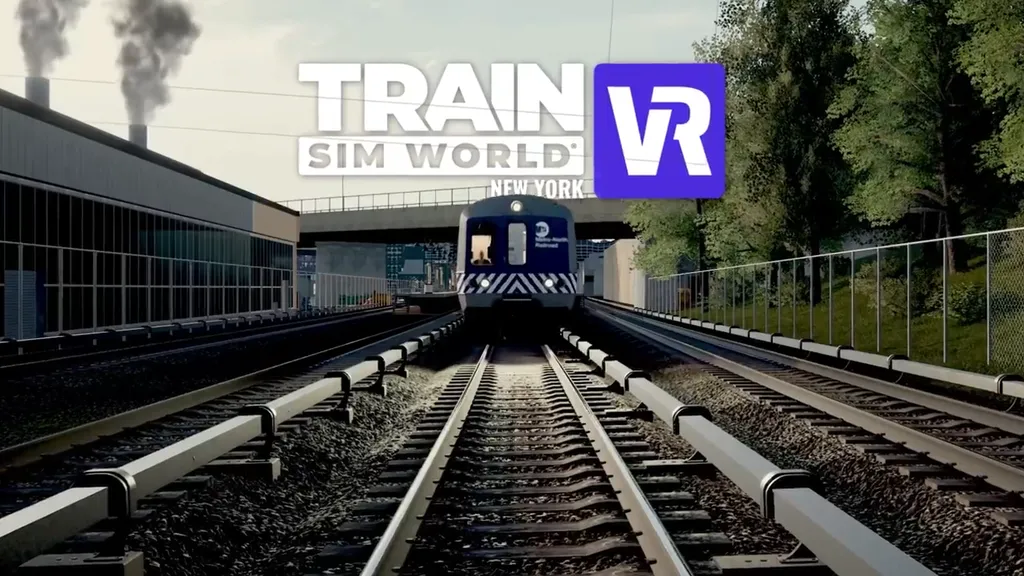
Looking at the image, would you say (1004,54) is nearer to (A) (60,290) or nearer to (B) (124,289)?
(A) (60,290)

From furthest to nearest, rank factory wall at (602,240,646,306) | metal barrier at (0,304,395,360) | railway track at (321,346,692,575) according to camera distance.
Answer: factory wall at (602,240,646,306)
metal barrier at (0,304,395,360)
railway track at (321,346,692,575)

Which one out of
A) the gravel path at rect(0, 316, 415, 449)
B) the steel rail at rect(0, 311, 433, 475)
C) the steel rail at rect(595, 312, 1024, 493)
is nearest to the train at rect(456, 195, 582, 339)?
the gravel path at rect(0, 316, 415, 449)

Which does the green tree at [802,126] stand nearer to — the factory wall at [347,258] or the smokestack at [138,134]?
the smokestack at [138,134]

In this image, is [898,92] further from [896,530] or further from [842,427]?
[896,530]

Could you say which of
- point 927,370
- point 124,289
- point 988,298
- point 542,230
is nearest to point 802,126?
point 542,230

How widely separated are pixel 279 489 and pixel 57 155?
2146 cm

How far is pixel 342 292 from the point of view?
59469 mm

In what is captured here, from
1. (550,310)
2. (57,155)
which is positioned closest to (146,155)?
(57,155)

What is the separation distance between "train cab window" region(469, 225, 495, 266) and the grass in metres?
6.87

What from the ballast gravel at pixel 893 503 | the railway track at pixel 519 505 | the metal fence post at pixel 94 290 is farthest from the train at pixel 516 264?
the railway track at pixel 519 505

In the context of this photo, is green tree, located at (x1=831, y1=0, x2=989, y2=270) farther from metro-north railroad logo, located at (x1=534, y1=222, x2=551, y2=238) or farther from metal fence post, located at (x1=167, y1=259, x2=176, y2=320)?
metal fence post, located at (x1=167, y1=259, x2=176, y2=320)

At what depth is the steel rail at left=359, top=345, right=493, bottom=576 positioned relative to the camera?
15.2 feet

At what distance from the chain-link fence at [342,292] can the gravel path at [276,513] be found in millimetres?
42865

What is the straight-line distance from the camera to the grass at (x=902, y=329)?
13578 mm
